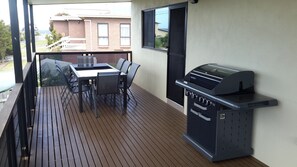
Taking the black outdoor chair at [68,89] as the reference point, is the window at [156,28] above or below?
above

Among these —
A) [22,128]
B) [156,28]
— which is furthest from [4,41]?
[156,28]

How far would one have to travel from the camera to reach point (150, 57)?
698 cm

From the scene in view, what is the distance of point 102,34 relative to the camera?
47.3 ft

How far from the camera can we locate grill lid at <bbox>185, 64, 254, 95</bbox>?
3.21m

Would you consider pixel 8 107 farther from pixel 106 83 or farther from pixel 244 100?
pixel 106 83

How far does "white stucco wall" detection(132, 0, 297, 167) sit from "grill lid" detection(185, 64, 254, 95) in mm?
155

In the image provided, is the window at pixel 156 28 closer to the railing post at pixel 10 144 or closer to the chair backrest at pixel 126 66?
the chair backrest at pixel 126 66

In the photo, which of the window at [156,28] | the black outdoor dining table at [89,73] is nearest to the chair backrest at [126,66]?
the black outdoor dining table at [89,73]

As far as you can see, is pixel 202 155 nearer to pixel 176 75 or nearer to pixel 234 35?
pixel 234 35

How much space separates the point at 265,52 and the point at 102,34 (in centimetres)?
1197

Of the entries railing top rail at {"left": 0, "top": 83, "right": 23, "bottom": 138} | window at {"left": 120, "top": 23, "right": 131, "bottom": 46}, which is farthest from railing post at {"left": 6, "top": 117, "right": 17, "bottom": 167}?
window at {"left": 120, "top": 23, "right": 131, "bottom": 46}

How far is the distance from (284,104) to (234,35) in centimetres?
118

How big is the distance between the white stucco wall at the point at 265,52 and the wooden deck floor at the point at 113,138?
0.42 metres

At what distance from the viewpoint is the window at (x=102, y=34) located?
14.3 metres
